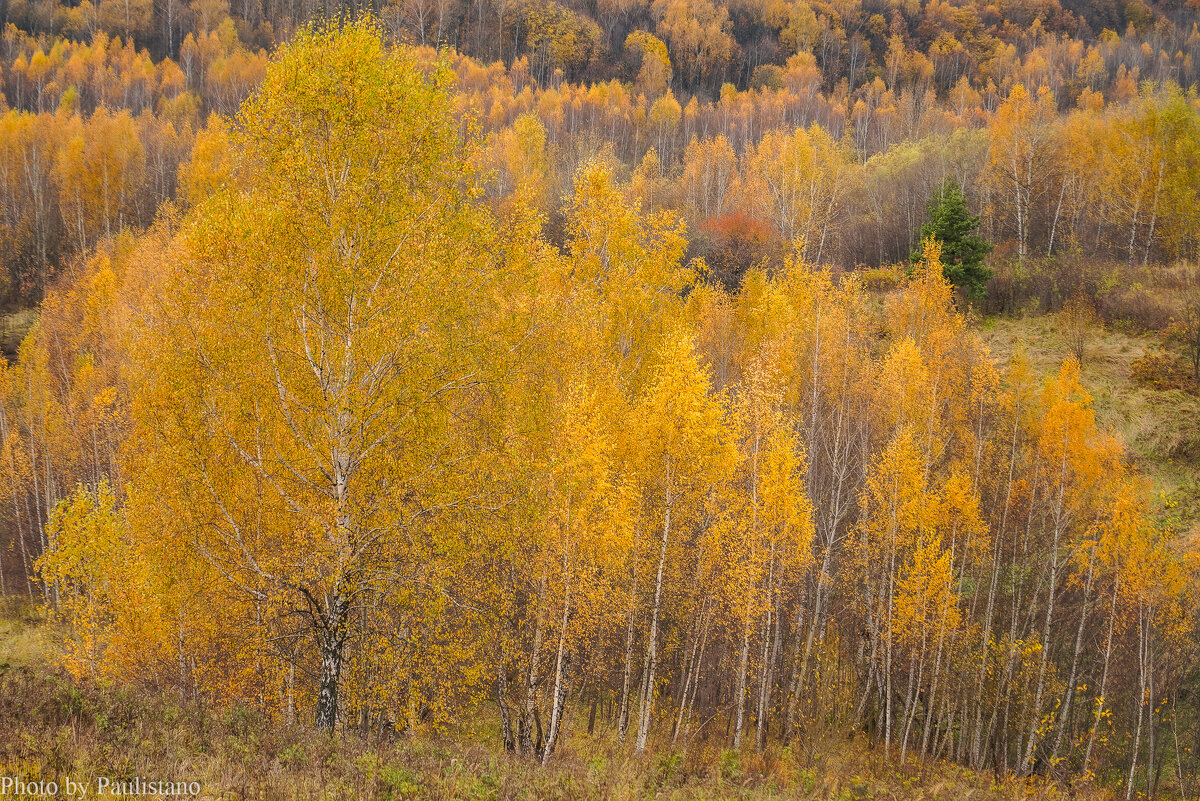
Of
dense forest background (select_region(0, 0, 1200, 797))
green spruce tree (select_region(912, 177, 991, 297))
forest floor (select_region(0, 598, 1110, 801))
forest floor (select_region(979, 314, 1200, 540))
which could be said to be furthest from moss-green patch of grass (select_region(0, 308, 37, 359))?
forest floor (select_region(979, 314, 1200, 540))

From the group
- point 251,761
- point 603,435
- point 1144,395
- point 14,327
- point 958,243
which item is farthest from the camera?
point 14,327

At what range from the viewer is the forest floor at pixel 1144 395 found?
87.8ft

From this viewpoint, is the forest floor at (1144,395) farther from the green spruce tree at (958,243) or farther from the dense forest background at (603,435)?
the green spruce tree at (958,243)

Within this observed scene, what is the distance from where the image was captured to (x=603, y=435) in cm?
1559

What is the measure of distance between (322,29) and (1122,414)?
117 feet

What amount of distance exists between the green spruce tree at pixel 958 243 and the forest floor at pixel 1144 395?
402 centimetres

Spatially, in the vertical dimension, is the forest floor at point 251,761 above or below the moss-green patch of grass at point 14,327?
above

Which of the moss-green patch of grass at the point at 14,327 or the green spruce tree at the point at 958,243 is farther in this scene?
the moss-green patch of grass at the point at 14,327

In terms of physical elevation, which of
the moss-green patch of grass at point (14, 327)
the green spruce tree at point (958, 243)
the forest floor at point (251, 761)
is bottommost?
the moss-green patch of grass at point (14, 327)

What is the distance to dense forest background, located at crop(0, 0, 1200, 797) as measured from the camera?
32.2ft

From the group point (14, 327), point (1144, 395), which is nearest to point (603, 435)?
point (1144, 395)

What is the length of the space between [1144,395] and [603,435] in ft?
98.4

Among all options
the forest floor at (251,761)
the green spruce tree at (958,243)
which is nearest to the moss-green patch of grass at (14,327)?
the forest floor at (251,761)

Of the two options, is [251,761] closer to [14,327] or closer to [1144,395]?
[1144,395]
